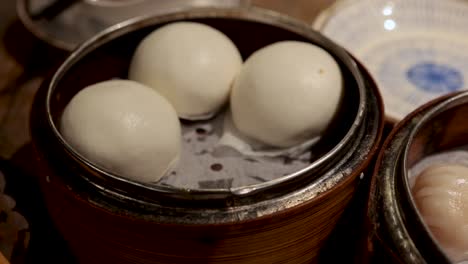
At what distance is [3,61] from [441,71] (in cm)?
97

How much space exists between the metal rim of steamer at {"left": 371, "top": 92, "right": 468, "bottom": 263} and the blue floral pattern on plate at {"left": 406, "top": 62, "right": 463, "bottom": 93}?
42 cm

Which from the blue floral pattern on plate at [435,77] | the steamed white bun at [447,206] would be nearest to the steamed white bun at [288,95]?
the steamed white bun at [447,206]

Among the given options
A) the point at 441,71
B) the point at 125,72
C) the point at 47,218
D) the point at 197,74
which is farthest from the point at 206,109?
the point at 441,71

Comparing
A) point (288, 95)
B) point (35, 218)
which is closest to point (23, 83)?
point (35, 218)

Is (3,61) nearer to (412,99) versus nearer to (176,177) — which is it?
(176,177)

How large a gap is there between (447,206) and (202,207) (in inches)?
12.0

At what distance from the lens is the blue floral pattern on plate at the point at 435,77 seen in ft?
3.74

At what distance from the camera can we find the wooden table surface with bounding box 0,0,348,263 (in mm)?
836

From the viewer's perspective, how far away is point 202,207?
0.61 m

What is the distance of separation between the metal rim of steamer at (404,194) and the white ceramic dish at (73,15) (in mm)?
686

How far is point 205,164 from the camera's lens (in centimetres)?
78

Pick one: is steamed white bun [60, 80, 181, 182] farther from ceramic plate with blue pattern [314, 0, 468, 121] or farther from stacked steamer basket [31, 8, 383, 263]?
ceramic plate with blue pattern [314, 0, 468, 121]

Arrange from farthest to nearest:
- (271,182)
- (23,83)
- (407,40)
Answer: (407,40), (23,83), (271,182)

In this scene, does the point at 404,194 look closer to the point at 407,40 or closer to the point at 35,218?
the point at 35,218
